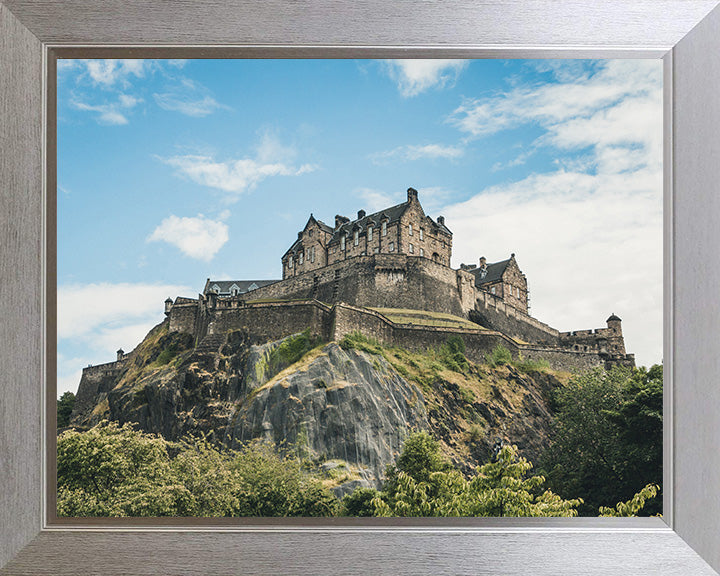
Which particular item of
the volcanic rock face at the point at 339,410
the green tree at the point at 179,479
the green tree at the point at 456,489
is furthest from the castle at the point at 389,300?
the green tree at the point at 456,489

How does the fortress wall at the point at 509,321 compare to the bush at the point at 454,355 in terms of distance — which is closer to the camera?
the fortress wall at the point at 509,321

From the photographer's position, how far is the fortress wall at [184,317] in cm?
351

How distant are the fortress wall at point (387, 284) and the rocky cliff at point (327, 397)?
0.31 m

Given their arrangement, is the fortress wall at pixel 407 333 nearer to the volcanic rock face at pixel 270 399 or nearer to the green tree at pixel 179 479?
the volcanic rock face at pixel 270 399

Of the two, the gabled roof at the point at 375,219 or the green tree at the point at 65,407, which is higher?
the gabled roof at the point at 375,219

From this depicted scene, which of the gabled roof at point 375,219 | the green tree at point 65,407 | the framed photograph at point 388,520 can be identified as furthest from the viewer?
the gabled roof at point 375,219

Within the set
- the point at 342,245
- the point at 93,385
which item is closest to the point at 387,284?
the point at 342,245

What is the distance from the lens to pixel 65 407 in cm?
289

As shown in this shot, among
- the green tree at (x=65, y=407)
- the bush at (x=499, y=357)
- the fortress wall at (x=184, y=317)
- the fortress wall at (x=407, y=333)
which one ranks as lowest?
the green tree at (x=65, y=407)

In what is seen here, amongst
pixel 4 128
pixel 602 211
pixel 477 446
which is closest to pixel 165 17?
pixel 4 128

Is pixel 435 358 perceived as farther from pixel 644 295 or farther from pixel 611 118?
pixel 611 118

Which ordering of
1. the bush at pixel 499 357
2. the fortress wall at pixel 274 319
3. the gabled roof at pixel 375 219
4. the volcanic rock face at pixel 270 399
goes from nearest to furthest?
the volcanic rock face at pixel 270 399
the gabled roof at pixel 375 219
the bush at pixel 499 357
the fortress wall at pixel 274 319

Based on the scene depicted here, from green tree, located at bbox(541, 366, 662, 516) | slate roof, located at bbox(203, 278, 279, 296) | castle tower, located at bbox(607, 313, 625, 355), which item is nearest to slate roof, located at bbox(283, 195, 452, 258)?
slate roof, located at bbox(203, 278, 279, 296)

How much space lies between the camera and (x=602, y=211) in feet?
10.9
